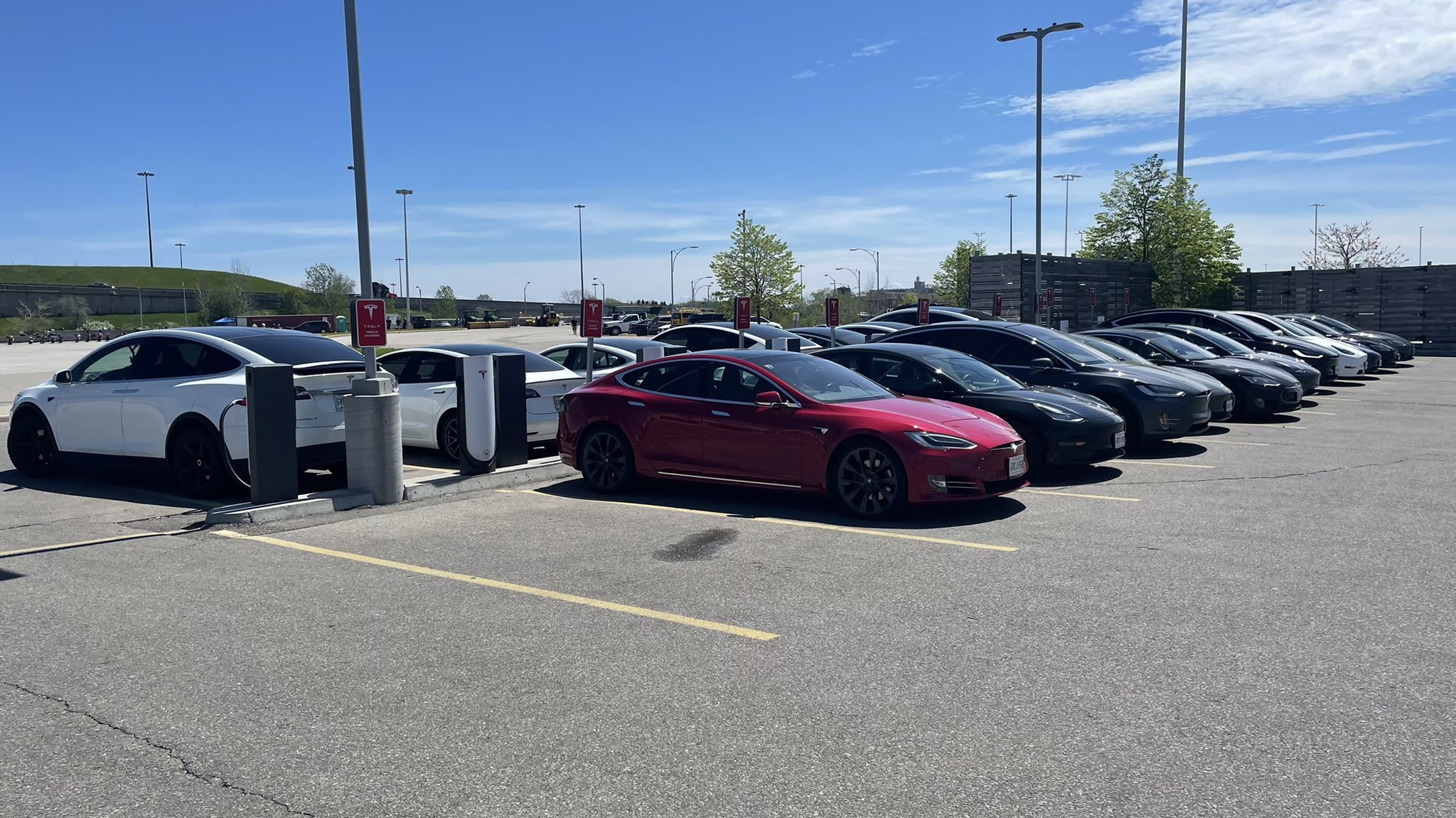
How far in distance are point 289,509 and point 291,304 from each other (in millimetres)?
136697

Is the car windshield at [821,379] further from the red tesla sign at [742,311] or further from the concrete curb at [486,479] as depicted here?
the red tesla sign at [742,311]

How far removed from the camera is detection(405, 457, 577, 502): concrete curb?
34.1 ft

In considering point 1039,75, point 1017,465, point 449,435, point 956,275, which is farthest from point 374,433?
point 956,275

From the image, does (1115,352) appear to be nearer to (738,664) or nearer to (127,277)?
(738,664)

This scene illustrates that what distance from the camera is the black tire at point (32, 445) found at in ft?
37.1

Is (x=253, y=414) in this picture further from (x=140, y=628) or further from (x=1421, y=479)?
(x=1421, y=479)

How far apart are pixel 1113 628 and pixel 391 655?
3660 millimetres

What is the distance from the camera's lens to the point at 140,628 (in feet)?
19.3

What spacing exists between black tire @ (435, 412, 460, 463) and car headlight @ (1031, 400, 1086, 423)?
6.24 m

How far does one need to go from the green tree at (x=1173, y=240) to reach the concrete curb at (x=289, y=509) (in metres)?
42.0

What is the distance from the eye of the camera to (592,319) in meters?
12.4

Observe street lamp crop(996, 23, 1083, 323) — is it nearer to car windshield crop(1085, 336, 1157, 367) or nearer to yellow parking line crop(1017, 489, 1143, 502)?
car windshield crop(1085, 336, 1157, 367)

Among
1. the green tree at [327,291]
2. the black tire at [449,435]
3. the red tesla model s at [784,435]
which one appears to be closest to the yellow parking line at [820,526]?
the red tesla model s at [784,435]

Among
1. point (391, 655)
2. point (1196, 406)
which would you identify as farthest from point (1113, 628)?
point (1196, 406)
